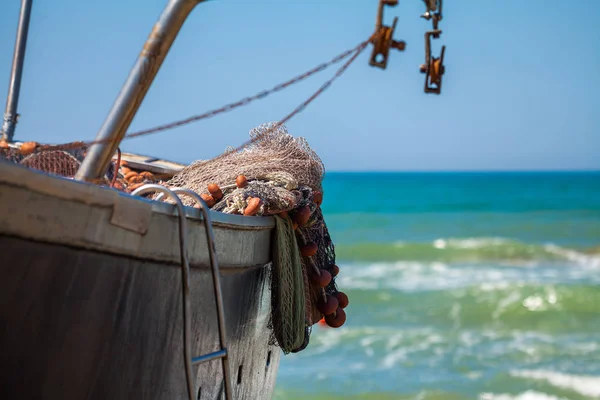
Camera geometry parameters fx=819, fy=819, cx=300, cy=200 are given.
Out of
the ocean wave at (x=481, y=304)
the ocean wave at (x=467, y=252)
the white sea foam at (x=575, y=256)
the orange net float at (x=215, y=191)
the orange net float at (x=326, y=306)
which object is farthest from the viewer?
the ocean wave at (x=467, y=252)

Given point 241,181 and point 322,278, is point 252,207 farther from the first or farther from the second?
point 322,278

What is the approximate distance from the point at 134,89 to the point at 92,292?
2.87 feet

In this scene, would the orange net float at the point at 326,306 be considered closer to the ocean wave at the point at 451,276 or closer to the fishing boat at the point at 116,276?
the fishing boat at the point at 116,276

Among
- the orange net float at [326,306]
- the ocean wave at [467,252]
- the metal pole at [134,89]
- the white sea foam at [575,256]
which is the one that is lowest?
the ocean wave at [467,252]

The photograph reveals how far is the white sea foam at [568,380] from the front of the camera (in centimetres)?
1031

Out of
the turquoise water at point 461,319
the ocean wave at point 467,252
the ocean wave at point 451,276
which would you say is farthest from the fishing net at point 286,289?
the ocean wave at point 467,252

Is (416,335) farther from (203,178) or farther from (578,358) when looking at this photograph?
(203,178)

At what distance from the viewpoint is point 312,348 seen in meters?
12.7

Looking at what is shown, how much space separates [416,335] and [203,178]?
10.6 meters

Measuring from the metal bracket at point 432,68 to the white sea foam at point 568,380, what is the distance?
7893 millimetres

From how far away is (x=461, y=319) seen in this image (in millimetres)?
15336

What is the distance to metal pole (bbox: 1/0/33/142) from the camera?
561cm

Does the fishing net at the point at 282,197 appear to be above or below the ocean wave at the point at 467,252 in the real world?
above

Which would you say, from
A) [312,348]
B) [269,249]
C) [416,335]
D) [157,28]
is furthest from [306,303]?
[416,335]
